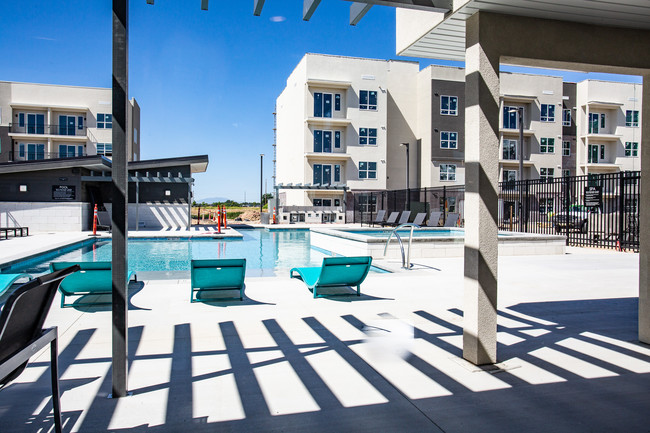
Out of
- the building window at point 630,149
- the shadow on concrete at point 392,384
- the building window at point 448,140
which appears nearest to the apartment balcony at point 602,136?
the building window at point 630,149

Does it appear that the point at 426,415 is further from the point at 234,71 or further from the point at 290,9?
the point at 234,71

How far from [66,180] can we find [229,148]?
34590mm

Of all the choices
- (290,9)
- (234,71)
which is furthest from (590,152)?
(290,9)

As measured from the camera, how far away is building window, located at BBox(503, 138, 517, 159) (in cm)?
4275

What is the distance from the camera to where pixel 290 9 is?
15.7ft

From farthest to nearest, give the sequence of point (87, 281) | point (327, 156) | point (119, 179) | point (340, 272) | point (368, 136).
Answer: point (368, 136) < point (327, 156) < point (340, 272) < point (87, 281) < point (119, 179)

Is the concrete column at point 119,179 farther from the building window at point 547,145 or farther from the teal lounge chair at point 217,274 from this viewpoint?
the building window at point 547,145

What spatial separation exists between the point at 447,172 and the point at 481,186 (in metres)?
39.3

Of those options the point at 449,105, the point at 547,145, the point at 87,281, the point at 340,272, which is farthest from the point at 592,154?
the point at 87,281

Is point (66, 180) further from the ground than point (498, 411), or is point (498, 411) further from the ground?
point (66, 180)

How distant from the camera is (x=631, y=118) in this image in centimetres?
4553

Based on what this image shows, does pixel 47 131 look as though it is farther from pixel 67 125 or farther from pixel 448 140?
pixel 448 140

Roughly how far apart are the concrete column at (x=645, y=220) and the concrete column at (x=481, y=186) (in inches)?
73.3

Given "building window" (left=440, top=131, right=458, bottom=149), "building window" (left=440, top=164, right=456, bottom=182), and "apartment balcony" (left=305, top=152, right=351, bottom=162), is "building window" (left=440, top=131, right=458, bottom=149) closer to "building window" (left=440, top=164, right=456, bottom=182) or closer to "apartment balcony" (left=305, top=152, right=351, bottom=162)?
"building window" (left=440, top=164, right=456, bottom=182)
